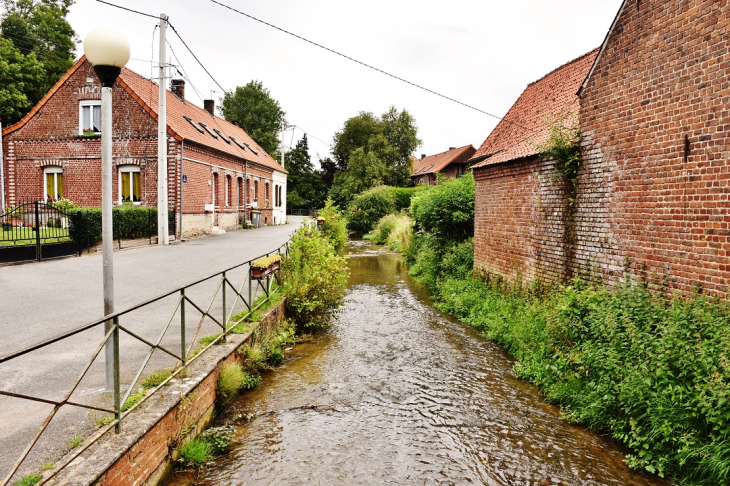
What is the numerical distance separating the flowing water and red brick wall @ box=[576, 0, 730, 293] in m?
2.31

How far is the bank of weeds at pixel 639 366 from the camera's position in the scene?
161 inches

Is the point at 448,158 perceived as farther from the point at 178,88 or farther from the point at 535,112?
the point at 535,112

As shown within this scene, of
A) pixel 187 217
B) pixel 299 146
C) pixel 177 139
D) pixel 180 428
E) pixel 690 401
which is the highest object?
pixel 299 146

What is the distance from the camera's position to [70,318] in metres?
6.66

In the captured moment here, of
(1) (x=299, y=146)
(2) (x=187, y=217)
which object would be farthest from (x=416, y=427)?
(1) (x=299, y=146)

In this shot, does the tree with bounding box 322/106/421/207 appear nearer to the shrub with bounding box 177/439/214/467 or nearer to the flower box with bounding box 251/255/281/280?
the flower box with bounding box 251/255/281/280

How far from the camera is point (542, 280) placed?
8.53 m

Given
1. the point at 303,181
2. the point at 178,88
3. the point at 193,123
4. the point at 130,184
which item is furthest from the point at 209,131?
the point at 303,181

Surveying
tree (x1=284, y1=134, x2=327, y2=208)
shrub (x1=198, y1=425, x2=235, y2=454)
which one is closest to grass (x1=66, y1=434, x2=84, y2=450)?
shrub (x1=198, y1=425, x2=235, y2=454)

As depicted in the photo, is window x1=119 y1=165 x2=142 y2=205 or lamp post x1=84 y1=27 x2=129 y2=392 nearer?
lamp post x1=84 y1=27 x2=129 y2=392

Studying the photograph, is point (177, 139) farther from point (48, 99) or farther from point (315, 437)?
point (315, 437)

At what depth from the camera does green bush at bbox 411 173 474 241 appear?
13.6 m

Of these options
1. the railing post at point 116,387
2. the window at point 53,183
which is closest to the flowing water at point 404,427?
the railing post at point 116,387

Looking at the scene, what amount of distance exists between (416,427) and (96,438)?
3279 millimetres
